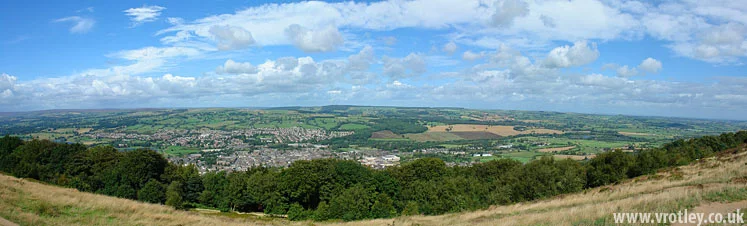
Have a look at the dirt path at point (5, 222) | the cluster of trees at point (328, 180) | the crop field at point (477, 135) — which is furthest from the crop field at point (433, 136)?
the dirt path at point (5, 222)

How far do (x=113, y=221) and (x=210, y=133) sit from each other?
12270 centimetres

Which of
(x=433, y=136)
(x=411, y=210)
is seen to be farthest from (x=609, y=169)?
(x=433, y=136)

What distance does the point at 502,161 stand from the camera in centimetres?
4197

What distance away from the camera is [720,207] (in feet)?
34.7

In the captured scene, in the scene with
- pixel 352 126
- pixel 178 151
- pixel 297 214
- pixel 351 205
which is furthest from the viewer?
pixel 352 126

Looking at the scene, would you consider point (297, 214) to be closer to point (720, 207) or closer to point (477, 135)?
point (720, 207)

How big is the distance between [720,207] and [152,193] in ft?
133

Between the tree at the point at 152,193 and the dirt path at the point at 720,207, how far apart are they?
3971 centimetres

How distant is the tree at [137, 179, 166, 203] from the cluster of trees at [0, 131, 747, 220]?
84 millimetres

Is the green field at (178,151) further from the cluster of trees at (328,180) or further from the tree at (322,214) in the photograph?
the tree at (322,214)

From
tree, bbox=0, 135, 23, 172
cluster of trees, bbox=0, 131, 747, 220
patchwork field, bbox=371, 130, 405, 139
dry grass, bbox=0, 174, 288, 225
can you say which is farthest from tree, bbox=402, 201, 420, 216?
patchwork field, bbox=371, 130, 405, 139

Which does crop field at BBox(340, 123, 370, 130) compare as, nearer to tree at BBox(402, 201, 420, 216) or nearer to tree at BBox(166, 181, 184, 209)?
tree at BBox(166, 181, 184, 209)

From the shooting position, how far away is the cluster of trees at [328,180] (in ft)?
105

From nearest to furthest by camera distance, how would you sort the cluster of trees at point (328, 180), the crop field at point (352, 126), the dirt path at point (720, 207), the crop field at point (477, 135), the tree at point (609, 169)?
1. the dirt path at point (720, 207)
2. the cluster of trees at point (328, 180)
3. the tree at point (609, 169)
4. the crop field at point (477, 135)
5. the crop field at point (352, 126)
